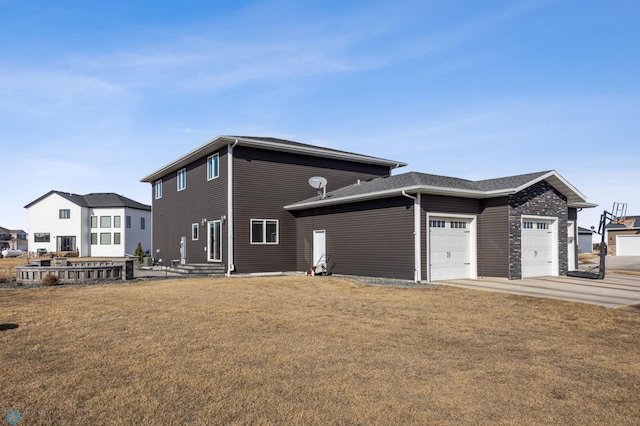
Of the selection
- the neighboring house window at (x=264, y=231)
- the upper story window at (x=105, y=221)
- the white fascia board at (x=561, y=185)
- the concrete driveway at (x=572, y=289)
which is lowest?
the concrete driveway at (x=572, y=289)

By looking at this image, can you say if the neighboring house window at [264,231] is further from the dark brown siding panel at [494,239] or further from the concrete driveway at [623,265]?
the concrete driveway at [623,265]

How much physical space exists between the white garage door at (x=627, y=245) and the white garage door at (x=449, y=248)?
35722 millimetres

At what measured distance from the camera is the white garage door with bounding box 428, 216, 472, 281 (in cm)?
1502

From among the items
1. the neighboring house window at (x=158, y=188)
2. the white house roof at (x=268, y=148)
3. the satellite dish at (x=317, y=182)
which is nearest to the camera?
the white house roof at (x=268, y=148)

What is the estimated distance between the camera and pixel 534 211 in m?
16.4

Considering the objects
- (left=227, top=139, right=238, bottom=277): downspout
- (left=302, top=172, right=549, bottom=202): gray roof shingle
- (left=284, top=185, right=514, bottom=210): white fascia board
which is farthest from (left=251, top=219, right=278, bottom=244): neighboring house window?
(left=302, top=172, right=549, bottom=202): gray roof shingle

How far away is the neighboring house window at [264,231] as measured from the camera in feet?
61.4

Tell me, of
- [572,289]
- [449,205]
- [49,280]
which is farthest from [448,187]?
[49,280]

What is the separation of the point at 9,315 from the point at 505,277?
14.6m

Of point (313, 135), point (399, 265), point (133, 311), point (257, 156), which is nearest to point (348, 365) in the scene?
point (133, 311)

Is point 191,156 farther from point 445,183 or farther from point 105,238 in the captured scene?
point 105,238

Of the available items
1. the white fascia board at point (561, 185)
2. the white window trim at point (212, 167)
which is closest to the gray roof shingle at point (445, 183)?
the white fascia board at point (561, 185)

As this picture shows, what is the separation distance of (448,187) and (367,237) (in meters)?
3.57

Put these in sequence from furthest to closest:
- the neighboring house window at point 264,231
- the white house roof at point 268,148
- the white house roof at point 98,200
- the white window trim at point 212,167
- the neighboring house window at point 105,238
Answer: the white house roof at point 98,200, the neighboring house window at point 105,238, the white window trim at point 212,167, the neighboring house window at point 264,231, the white house roof at point 268,148
